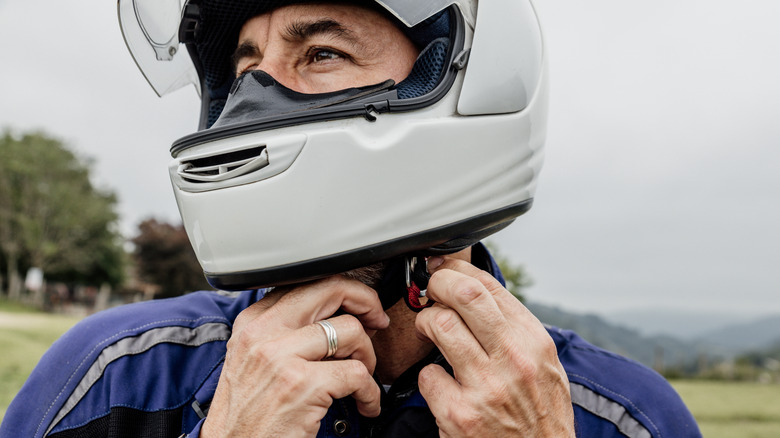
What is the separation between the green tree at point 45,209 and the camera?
3825cm

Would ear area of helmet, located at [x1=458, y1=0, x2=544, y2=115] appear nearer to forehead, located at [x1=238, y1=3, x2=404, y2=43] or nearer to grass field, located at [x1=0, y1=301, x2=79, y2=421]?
forehead, located at [x1=238, y1=3, x2=404, y2=43]

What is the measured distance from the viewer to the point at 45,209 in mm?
38562

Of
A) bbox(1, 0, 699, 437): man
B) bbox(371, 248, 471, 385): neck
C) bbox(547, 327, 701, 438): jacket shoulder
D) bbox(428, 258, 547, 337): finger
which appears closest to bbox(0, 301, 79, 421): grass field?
bbox(1, 0, 699, 437): man

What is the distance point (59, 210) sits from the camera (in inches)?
1528

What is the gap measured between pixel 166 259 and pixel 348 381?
39.4 meters

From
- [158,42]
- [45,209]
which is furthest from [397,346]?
[45,209]

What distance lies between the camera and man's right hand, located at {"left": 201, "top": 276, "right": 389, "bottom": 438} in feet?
4.70

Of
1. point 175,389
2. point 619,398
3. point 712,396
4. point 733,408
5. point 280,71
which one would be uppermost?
point 280,71

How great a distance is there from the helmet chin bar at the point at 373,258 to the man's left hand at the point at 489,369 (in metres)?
0.15

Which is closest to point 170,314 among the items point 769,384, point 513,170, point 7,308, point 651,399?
point 513,170

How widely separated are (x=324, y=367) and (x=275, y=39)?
1.05m

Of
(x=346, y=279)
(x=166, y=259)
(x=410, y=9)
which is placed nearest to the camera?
(x=346, y=279)

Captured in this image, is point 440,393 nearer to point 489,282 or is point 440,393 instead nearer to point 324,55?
point 489,282

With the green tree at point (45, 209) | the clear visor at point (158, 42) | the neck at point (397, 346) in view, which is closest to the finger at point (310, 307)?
the neck at point (397, 346)
